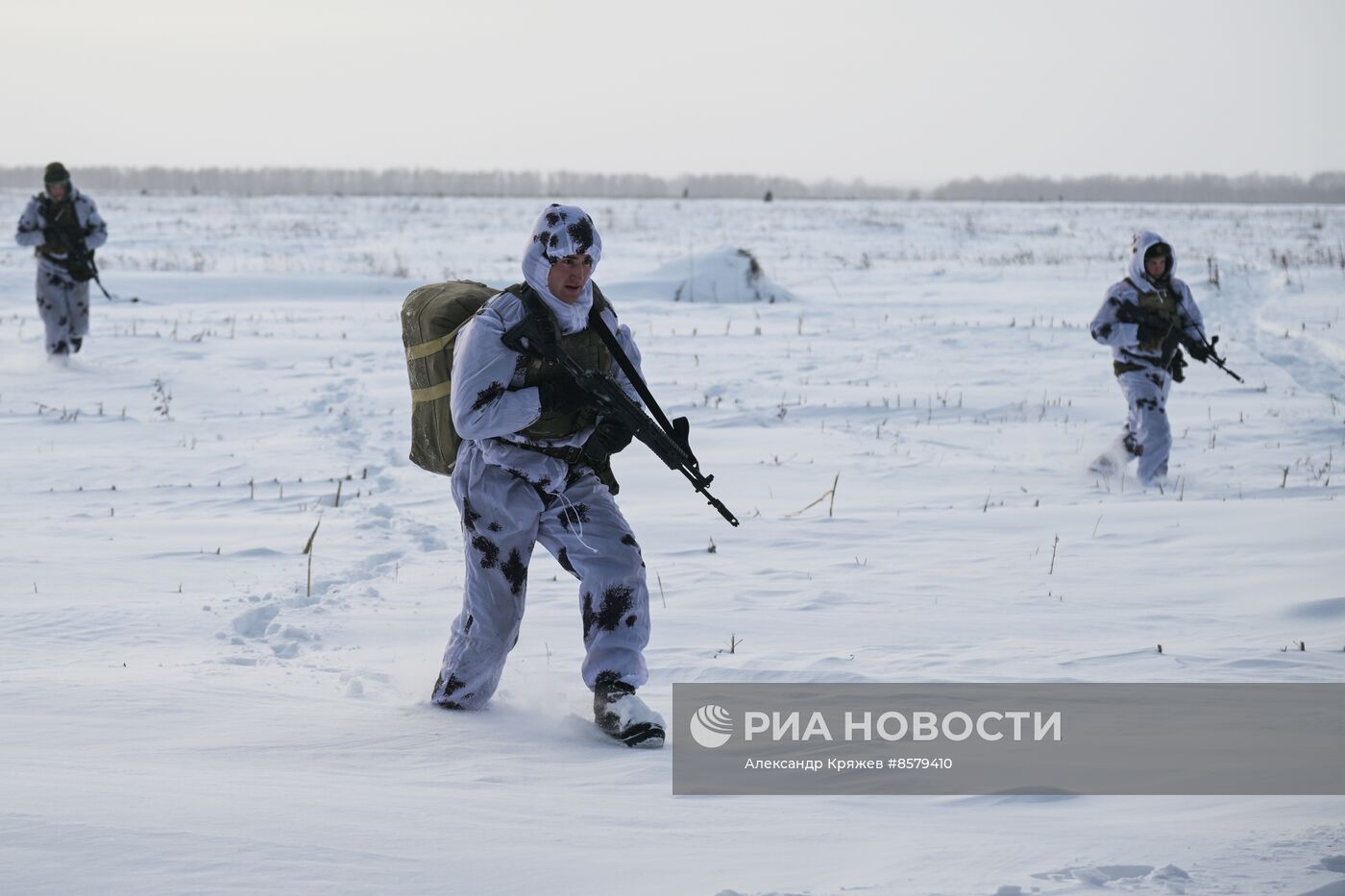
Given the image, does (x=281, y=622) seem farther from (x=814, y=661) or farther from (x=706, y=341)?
(x=706, y=341)

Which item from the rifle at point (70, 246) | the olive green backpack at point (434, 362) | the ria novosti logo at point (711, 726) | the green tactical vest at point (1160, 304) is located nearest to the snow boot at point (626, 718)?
the ria novosti logo at point (711, 726)

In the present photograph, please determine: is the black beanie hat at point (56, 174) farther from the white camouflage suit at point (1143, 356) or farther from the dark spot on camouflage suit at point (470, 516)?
the white camouflage suit at point (1143, 356)

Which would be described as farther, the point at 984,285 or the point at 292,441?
the point at 984,285

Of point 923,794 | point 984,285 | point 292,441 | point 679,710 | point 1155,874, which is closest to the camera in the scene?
point 1155,874

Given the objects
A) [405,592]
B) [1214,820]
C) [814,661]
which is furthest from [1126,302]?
[1214,820]

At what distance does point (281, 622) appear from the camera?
4738mm

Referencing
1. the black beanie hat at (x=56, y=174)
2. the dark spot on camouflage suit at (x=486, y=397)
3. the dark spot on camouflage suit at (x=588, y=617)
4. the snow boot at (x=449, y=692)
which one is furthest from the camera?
the black beanie hat at (x=56, y=174)

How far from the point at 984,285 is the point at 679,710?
16159 mm

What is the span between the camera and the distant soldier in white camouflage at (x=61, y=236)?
1045 cm

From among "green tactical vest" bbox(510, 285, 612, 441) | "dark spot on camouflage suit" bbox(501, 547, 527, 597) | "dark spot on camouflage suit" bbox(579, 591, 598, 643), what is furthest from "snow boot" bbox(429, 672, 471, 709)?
"green tactical vest" bbox(510, 285, 612, 441)

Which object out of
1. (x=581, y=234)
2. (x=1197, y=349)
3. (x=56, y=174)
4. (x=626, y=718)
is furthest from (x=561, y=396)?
(x=56, y=174)

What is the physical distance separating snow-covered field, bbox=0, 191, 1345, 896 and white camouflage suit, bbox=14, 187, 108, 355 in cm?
51

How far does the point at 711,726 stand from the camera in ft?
12.0

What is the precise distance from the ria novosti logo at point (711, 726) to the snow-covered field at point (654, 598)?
0.22 m
